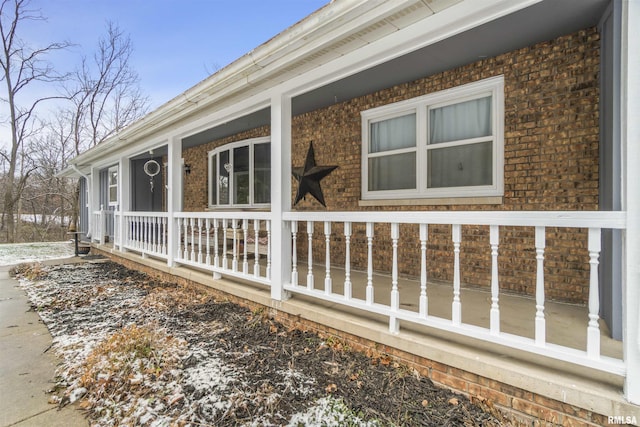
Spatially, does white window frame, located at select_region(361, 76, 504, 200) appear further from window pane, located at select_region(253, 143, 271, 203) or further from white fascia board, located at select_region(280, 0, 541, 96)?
window pane, located at select_region(253, 143, 271, 203)

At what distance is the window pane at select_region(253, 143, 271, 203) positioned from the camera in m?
6.93

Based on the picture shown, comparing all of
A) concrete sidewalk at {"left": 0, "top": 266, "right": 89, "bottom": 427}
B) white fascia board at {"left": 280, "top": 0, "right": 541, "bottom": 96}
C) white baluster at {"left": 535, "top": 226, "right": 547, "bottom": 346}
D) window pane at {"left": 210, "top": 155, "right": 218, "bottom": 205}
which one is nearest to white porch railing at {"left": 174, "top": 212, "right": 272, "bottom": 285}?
window pane at {"left": 210, "top": 155, "right": 218, "bottom": 205}

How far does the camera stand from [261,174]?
23.1 ft

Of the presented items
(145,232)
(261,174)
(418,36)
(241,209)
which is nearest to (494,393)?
(418,36)

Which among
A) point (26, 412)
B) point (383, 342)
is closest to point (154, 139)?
point (26, 412)

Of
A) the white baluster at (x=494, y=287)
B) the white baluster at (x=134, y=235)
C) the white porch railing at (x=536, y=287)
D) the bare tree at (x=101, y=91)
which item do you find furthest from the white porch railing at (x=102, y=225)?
the bare tree at (x=101, y=91)

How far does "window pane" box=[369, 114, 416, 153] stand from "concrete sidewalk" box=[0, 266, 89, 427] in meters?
4.61

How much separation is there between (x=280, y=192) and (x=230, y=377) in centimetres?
189

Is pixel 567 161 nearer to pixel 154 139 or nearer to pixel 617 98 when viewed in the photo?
pixel 617 98

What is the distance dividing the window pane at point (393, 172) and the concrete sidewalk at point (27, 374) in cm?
433

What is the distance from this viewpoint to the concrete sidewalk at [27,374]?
2221 millimetres

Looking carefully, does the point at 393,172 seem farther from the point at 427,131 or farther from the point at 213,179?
the point at 213,179

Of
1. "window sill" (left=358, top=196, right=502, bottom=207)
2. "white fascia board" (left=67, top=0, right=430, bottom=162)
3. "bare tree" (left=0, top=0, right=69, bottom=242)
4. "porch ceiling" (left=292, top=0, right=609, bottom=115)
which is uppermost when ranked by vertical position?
"bare tree" (left=0, top=0, right=69, bottom=242)

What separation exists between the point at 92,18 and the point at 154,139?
18252 millimetres
